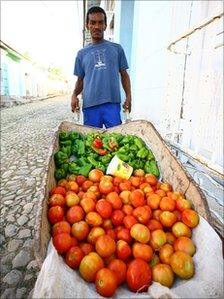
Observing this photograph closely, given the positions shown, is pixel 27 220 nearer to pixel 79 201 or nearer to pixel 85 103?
pixel 79 201

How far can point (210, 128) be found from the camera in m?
3.30

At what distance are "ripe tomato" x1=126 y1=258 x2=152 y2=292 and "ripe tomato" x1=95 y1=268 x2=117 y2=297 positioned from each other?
0.09 meters

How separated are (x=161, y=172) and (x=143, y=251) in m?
1.08

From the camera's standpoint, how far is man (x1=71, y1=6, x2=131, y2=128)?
13.9ft

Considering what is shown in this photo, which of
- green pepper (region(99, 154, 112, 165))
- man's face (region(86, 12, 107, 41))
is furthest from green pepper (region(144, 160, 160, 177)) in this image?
man's face (region(86, 12, 107, 41))

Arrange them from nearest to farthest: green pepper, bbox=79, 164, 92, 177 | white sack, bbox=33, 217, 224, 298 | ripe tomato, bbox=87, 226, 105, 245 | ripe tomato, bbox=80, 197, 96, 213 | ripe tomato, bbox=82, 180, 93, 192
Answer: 1. white sack, bbox=33, 217, 224, 298
2. ripe tomato, bbox=87, 226, 105, 245
3. ripe tomato, bbox=80, 197, 96, 213
4. ripe tomato, bbox=82, 180, 93, 192
5. green pepper, bbox=79, 164, 92, 177

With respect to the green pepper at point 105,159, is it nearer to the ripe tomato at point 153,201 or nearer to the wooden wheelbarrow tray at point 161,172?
the wooden wheelbarrow tray at point 161,172

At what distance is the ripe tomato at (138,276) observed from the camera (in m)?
1.44

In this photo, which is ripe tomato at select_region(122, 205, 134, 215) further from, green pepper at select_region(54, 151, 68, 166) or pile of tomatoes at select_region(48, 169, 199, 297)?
green pepper at select_region(54, 151, 68, 166)

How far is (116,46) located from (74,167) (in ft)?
8.01

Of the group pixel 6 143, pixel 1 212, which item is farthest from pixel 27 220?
pixel 6 143

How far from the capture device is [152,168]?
2.64m

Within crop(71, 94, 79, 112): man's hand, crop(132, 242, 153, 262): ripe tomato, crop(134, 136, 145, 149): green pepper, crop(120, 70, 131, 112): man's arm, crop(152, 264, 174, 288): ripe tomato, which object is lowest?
crop(152, 264, 174, 288): ripe tomato

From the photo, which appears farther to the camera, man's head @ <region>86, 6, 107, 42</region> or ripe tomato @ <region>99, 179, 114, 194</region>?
man's head @ <region>86, 6, 107, 42</region>
